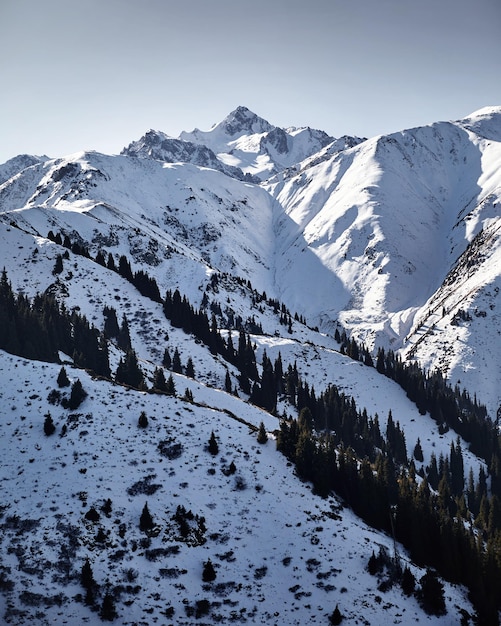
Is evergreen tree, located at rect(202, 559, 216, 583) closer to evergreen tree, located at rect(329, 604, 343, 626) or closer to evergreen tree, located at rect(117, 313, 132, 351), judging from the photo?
evergreen tree, located at rect(329, 604, 343, 626)

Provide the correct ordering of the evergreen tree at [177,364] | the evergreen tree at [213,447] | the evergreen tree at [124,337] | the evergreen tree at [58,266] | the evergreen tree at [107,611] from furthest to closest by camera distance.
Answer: the evergreen tree at [58,266] → the evergreen tree at [124,337] → the evergreen tree at [177,364] → the evergreen tree at [213,447] → the evergreen tree at [107,611]

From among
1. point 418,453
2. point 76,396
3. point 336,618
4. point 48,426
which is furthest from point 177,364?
point 336,618

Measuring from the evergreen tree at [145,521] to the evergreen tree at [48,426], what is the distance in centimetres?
1612

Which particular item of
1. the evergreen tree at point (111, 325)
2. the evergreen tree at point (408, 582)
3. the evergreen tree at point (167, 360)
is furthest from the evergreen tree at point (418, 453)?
the evergreen tree at point (408, 582)

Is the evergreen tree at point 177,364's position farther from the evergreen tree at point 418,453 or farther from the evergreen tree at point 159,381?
the evergreen tree at point 418,453

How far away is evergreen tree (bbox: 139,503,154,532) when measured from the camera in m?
56.8

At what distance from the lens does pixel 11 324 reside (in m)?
104

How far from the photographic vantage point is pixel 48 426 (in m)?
67.1

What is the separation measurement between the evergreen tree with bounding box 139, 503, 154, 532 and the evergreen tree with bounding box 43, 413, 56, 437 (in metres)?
16.1

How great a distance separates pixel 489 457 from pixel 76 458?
129 metres

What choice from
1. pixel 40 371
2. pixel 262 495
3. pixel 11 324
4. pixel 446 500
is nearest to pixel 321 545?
pixel 262 495

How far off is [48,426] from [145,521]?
58.0 ft

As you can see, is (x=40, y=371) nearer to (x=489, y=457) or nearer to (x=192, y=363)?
(x=192, y=363)

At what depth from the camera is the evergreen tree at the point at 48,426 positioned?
66938 millimetres
